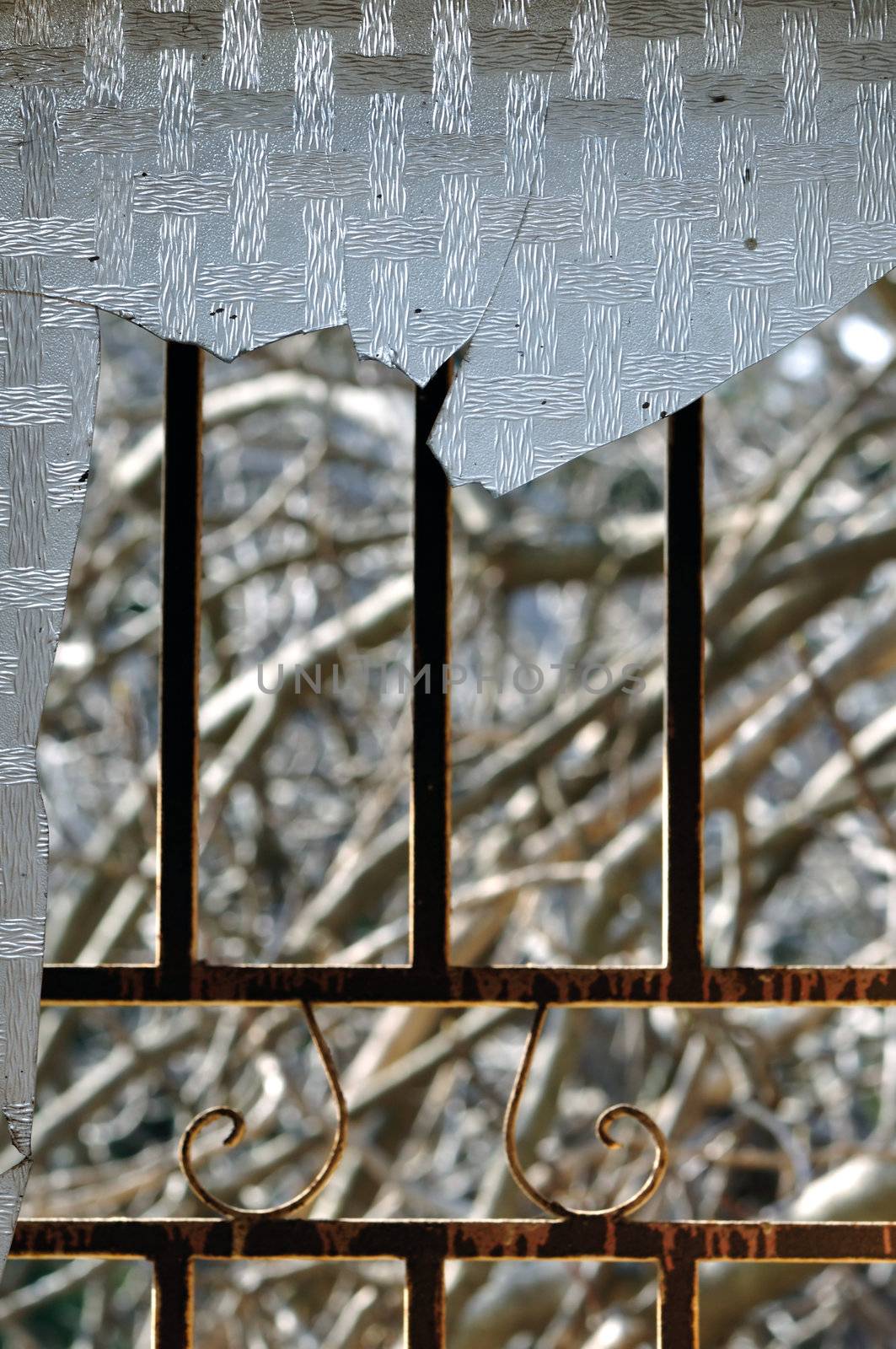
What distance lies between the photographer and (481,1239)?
0.77 meters

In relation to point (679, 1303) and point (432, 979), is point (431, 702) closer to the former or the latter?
point (432, 979)

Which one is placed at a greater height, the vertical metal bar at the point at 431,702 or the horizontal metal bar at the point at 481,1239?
the vertical metal bar at the point at 431,702

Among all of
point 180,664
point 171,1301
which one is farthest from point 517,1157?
point 180,664

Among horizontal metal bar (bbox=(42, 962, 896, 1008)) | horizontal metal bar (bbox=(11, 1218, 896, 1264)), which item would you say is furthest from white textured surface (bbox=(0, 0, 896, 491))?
horizontal metal bar (bbox=(11, 1218, 896, 1264))

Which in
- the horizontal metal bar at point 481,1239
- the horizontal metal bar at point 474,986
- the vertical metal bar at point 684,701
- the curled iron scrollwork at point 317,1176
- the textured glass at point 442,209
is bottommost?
the horizontal metal bar at point 481,1239

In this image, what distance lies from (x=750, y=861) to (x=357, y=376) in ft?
3.67

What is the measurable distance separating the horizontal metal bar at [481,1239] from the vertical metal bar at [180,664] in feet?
0.50

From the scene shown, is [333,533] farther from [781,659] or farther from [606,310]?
[606,310]

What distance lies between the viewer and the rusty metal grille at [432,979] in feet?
2.53

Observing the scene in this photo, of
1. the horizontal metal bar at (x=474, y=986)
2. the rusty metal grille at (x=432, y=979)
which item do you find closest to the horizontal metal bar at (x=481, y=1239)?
the rusty metal grille at (x=432, y=979)

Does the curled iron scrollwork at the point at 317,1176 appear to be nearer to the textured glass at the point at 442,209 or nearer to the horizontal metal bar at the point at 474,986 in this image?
the horizontal metal bar at the point at 474,986

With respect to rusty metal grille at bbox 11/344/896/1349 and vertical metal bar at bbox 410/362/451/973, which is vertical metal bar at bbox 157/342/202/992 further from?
vertical metal bar at bbox 410/362/451/973

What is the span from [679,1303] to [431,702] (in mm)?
392

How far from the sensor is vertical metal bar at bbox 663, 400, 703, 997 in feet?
2.59
